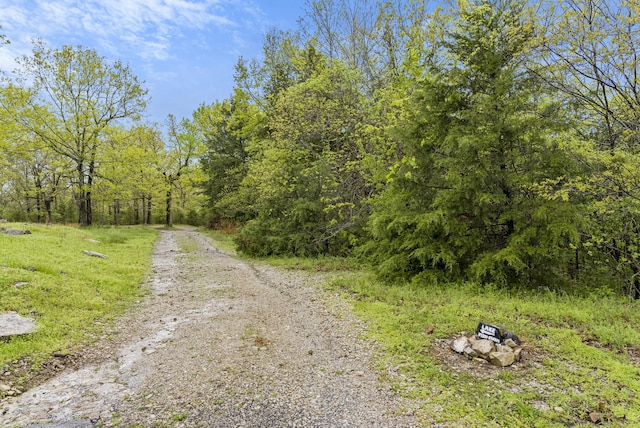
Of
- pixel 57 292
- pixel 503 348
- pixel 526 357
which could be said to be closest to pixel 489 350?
pixel 503 348

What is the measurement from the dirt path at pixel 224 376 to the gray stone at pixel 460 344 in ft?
3.42

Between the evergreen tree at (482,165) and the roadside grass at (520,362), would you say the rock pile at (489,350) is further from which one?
the evergreen tree at (482,165)

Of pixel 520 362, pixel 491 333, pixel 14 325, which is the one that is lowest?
pixel 520 362

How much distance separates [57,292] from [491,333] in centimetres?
722

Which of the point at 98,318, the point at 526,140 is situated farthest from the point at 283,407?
the point at 526,140

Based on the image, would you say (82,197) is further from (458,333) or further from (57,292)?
(458,333)

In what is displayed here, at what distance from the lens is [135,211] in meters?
37.6

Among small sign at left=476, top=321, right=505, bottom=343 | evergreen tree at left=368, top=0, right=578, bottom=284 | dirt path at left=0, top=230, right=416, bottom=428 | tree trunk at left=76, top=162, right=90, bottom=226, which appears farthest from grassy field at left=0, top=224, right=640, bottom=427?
tree trunk at left=76, top=162, right=90, bottom=226

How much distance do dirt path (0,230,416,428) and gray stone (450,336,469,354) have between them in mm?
1042

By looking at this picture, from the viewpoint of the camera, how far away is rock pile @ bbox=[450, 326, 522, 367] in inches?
157

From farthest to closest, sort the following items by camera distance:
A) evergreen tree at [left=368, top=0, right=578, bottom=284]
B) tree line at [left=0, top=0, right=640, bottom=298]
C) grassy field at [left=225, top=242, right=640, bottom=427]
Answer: evergreen tree at [left=368, top=0, right=578, bottom=284], tree line at [left=0, top=0, right=640, bottom=298], grassy field at [left=225, top=242, right=640, bottom=427]

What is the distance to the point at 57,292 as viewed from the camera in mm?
6434

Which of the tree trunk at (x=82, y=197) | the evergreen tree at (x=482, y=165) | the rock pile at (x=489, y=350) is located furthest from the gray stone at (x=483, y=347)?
the tree trunk at (x=82, y=197)

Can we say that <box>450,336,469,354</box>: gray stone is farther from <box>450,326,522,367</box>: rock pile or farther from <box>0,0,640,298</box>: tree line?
<box>0,0,640,298</box>: tree line
